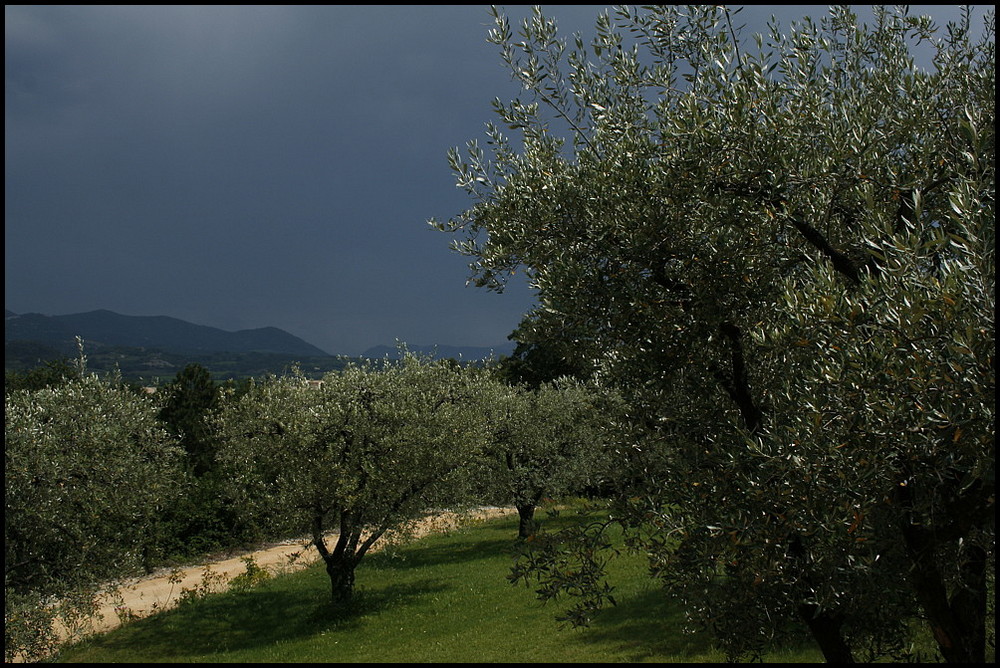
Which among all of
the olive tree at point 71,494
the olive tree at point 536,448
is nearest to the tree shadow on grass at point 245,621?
the olive tree at point 71,494

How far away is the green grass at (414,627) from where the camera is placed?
15.4 metres

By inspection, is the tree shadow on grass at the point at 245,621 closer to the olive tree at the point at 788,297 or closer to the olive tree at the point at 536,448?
the olive tree at the point at 536,448

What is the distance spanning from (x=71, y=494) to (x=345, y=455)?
8969 mm

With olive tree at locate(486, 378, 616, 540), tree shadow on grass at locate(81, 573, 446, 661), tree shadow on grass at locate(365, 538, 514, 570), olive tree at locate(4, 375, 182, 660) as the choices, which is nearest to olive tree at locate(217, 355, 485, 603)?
tree shadow on grass at locate(81, 573, 446, 661)

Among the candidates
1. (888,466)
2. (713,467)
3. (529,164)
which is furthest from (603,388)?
(888,466)

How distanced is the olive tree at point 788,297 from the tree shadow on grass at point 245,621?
646 inches

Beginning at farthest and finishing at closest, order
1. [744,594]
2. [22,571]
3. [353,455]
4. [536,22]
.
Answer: [353,455] → [22,571] → [536,22] → [744,594]

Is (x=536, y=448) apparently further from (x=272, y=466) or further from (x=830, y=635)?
(x=830, y=635)

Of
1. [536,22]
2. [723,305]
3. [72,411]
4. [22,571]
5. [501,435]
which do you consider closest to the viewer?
[723,305]

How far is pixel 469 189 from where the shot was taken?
9391mm

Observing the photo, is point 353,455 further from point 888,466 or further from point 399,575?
point 888,466

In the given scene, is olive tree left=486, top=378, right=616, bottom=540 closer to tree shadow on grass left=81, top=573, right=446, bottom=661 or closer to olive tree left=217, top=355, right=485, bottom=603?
tree shadow on grass left=81, top=573, right=446, bottom=661

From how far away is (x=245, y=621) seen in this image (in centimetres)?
→ 2256

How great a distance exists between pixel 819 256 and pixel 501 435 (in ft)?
90.3
